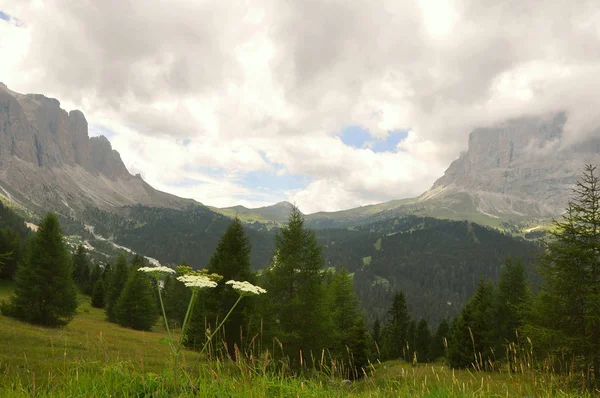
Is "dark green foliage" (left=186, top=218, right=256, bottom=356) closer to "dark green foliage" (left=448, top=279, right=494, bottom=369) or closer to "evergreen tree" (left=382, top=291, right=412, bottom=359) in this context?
"dark green foliage" (left=448, top=279, right=494, bottom=369)

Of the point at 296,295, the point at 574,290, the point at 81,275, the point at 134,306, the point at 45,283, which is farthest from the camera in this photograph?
the point at 81,275

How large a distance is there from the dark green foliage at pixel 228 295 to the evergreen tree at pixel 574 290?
607 inches

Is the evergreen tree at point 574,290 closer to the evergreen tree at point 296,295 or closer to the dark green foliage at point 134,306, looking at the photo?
the evergreen tree at point 296,295

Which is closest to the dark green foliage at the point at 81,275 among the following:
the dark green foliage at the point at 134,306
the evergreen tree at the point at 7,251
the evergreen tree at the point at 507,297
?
the evergreen tree at the point at 7,251

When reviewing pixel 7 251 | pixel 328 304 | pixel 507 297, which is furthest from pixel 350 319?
pixel 7 251

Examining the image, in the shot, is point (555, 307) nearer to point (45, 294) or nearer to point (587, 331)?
point (587, 331)

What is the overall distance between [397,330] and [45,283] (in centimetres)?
5456

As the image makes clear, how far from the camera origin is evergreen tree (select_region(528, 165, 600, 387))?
43.7 feet

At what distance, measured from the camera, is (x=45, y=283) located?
30281 millimetres

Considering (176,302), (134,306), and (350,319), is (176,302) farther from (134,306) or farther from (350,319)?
(350,319)

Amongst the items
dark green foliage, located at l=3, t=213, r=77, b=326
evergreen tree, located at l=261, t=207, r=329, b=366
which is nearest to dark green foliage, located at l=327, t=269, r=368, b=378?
evergreen tree, located at l=261, t=207, r=329, b=366

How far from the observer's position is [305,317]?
66.0 ft

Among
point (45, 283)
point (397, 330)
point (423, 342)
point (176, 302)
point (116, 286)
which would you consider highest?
point (45, 283)

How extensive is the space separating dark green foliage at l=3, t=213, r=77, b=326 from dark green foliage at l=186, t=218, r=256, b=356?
1721 cm
